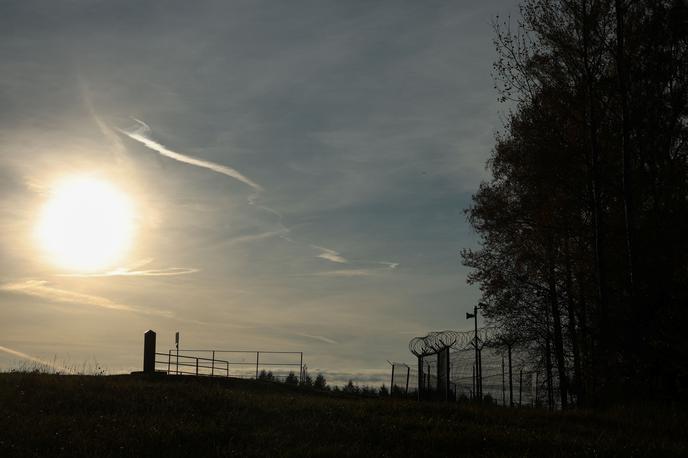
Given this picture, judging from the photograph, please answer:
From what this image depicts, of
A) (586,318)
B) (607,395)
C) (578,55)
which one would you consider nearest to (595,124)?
(578,55)

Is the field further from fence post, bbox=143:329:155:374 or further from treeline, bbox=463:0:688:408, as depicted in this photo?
fence post, bbox=143:329:155:374

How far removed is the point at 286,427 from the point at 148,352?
24.8m

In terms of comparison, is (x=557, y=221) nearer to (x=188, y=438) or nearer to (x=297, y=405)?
(x=297, y=405)

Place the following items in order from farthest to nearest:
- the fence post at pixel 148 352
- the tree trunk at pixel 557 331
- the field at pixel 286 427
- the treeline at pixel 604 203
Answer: the fence post at pixel 148 352 < the tree trunk at pixel 557 331 < the treeline at pixel 604 203 < the field at pixel 286 427

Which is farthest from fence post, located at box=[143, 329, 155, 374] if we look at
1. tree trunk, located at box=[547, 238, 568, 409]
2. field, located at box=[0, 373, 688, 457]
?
tree trunk, located at box=[547, 238, 568, 409]

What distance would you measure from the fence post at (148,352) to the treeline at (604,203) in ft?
63.8

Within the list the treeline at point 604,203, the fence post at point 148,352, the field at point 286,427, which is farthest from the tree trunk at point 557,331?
the fence post at point 148,352

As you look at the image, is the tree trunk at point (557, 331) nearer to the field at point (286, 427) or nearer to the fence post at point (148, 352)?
the field at point (286, 427)

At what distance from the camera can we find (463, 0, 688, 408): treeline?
859 inches

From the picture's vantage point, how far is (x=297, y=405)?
1923 cm

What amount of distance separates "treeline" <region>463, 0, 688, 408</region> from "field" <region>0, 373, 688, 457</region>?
9.12ft

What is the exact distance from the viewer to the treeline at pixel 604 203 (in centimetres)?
2183

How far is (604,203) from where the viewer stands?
26.6 metres

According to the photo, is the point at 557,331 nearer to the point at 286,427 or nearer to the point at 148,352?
the point at 286,427
